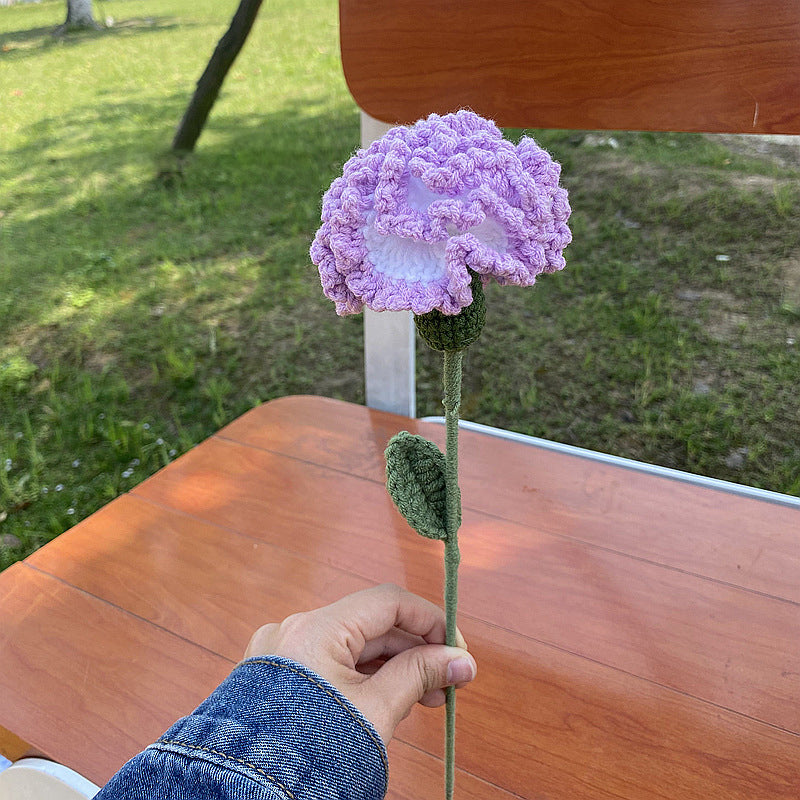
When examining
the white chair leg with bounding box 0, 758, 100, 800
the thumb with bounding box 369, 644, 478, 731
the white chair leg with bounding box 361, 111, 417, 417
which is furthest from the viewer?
the white chair leg with bounding box 361, 111, 417, 417

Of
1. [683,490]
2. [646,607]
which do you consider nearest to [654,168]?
[683,490]

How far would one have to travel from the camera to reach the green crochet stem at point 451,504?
1.43 feet

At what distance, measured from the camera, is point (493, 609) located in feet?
2.75

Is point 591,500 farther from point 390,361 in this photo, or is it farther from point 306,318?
point 306,318

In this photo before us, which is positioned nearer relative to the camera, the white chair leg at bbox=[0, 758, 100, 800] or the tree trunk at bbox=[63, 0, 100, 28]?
Result: the white chair leg at bbox=[0, 758, 100, 800]

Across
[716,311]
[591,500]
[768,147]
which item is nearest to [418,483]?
[591,500]

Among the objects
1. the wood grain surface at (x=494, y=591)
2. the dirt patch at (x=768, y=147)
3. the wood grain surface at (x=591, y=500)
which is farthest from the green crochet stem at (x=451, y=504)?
the dirt patch at (x=768, y=147)

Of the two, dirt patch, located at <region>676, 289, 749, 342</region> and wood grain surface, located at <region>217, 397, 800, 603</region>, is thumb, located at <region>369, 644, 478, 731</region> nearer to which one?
wood grain surface, located at <region>217, 397, 800, 603</region>

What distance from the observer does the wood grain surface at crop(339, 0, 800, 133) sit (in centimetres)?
75

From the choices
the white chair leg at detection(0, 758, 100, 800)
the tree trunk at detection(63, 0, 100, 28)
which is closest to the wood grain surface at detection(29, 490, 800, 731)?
the white chair leg at detection(0, 758, 100, 800)

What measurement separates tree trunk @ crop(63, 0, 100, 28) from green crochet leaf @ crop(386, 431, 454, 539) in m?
5.00

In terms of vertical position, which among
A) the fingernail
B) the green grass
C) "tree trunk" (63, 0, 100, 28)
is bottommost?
the green grass

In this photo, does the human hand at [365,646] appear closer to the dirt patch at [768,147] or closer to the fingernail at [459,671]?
the fingernail at [459,671]

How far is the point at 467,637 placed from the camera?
80cm
